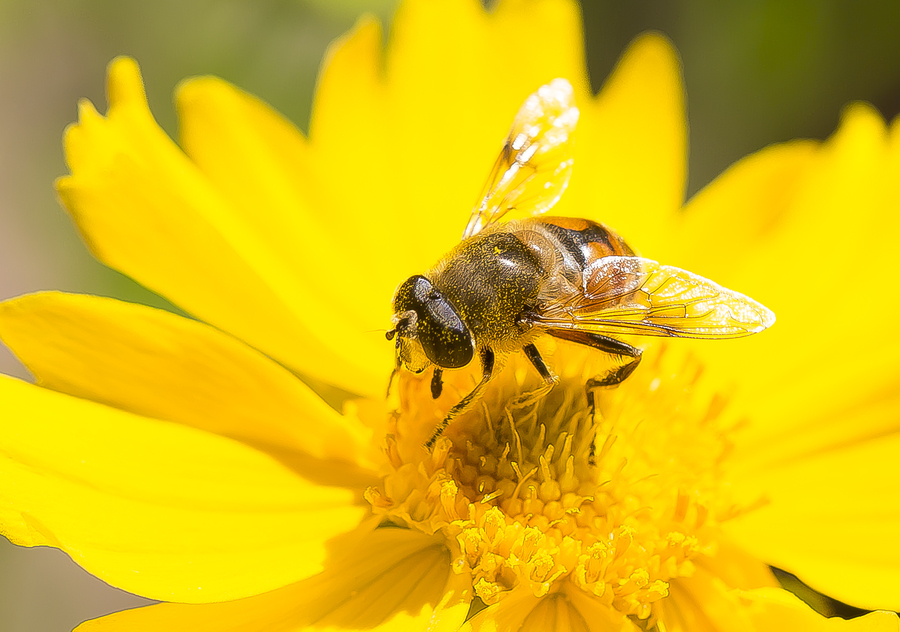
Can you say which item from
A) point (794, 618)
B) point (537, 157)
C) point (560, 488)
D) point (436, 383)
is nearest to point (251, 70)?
point (537, 157)

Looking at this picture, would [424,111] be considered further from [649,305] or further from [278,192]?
[649,305]

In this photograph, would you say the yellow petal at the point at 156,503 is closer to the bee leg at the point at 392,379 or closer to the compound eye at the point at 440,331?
the bee leg at the point at 392,379

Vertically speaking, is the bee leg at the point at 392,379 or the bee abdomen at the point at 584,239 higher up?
the bee abdomen at the point at 584,239

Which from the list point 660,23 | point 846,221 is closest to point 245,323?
point 846,221

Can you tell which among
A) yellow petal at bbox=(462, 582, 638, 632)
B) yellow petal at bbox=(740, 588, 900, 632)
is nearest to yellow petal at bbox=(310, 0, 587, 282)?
yellow petal at bbox=(462, 582, 638, 632)

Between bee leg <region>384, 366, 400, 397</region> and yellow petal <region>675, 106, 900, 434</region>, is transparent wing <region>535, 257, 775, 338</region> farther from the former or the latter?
yellow petal <region>675, 106, 900, 434</region>

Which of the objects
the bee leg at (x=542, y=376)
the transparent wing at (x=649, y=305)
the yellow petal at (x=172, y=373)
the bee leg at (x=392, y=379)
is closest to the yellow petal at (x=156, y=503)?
the yellow petal at (x=172, y=373)

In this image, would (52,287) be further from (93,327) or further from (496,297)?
(496,297)
